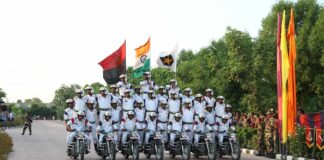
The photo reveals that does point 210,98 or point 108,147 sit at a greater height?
point 210,98

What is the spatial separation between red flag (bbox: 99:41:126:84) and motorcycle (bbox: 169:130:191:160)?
4.72 meters

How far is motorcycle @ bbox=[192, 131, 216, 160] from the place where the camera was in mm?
19516

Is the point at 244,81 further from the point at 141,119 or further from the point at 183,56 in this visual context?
the point at 183,56

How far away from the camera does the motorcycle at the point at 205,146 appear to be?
64.0ft

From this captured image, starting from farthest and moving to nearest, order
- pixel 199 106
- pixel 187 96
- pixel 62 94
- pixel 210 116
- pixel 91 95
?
pixel 62 94 → pixel 187 96 → pixel 199 106 → pixel 210 116 → pixel 91 95

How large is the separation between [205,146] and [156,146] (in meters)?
2.05

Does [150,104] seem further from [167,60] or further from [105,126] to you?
[167,60]

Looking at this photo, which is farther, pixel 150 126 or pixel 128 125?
pixel 150 126

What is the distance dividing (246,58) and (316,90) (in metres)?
7.60

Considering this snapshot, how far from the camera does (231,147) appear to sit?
19797 millimetres

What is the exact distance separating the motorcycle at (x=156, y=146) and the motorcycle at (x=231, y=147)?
2.33 metres

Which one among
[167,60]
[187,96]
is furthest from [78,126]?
[167,60]

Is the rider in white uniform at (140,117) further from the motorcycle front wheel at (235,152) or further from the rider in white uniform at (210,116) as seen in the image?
the motorcycle front wheel at (235,152)

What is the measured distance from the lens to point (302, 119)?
2191cm
